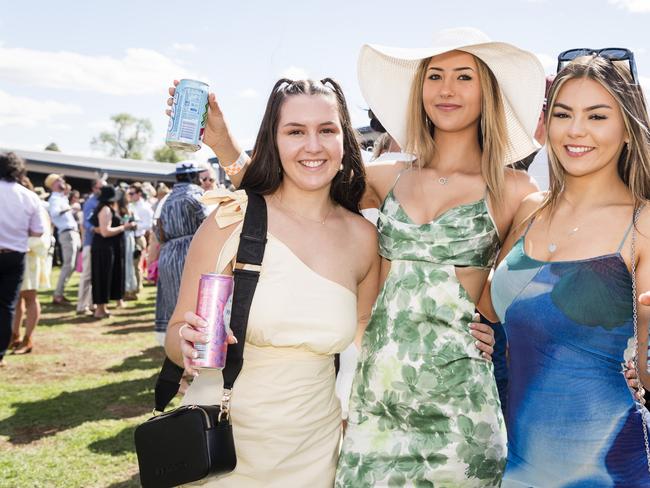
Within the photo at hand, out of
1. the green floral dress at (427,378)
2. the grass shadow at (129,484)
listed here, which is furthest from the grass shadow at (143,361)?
the green floral dress at (427,378)

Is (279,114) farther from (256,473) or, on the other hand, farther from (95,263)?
(95,263)

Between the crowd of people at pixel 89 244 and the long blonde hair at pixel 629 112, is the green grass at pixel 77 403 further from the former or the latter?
the long blonde hair at pixel 629 112

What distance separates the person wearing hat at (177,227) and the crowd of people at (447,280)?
3.20 metres

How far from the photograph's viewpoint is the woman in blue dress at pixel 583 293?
179 centimetres

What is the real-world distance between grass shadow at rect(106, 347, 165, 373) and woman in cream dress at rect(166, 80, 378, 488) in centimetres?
562

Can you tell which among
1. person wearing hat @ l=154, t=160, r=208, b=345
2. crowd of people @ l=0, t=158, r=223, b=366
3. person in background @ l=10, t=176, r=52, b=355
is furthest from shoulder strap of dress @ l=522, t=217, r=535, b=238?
person in background @ l=10, t=176, r=52, b=355

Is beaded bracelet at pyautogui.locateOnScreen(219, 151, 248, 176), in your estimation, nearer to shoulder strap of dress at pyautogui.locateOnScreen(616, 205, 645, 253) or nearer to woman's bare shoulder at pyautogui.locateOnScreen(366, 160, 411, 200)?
woman's bare shoulder at pyautogui.locateOnScreen(366, 160, 411, 200)

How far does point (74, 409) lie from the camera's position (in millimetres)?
5922

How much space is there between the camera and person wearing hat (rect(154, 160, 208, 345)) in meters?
5.79

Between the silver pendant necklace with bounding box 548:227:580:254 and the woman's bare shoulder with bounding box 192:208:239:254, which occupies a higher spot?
the silver pendant necklace with bounding box 548:227:580:254

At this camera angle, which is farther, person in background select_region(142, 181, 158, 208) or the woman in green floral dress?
person in background select_region(142, 181, 158, 208)

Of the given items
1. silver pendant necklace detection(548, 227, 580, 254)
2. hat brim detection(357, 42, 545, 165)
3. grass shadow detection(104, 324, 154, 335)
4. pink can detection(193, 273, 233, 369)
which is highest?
hat brim detection(357, 42, 545, 165)

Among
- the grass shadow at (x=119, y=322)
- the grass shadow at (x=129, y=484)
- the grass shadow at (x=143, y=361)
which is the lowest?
the grass shadow at (x=119, y=322)

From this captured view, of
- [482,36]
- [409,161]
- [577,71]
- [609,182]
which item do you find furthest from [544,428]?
[482,36]
